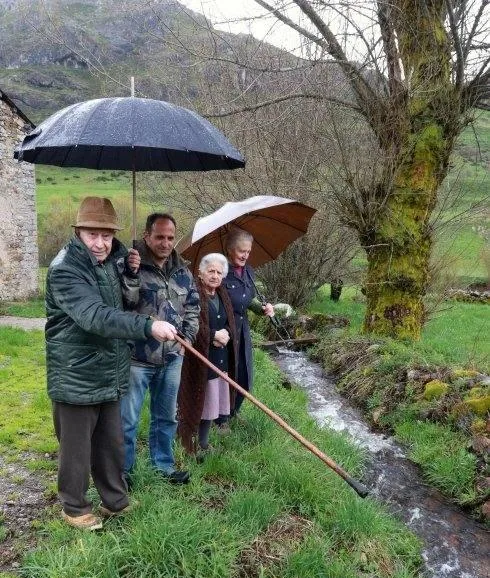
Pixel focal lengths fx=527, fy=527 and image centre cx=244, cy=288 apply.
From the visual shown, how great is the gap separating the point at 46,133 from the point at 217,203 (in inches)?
445

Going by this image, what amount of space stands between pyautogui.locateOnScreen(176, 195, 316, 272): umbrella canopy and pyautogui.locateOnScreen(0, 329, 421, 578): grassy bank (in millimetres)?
1756

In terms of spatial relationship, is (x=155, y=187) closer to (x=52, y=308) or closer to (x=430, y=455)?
(x=430, y=455)

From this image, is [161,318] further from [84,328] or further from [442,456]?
[442,456]

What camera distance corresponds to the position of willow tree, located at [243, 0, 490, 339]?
24.8 ft

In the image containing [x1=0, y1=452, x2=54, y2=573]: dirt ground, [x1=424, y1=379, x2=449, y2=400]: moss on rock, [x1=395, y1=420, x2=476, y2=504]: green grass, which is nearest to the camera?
[x1=0, y1=452, x2=54, y2=573]: dirt ground

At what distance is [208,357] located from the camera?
4.54 metres

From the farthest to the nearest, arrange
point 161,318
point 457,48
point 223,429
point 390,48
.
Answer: point 390,48
point 457,48
point 223,429
point 161,318

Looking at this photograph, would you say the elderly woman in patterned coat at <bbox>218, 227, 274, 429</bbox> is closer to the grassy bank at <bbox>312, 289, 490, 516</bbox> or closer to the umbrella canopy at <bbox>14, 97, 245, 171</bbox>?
the umbrella canopy at <bbox>14, 97, 245, 171</bbox>

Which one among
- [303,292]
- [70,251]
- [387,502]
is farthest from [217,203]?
[70,251]

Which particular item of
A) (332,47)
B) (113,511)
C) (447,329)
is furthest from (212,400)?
(447,329)

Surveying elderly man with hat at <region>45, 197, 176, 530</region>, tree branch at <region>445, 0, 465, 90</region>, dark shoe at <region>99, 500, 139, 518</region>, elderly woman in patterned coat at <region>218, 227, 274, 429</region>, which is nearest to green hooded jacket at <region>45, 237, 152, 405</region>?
elderly man with hat at <region>45, 197, 176, 530</region>

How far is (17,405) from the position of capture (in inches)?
240

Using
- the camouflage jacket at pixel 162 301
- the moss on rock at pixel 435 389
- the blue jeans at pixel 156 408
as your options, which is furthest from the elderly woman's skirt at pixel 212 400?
the moss on rock at pixel 435 389

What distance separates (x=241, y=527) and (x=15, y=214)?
14.5 meters
